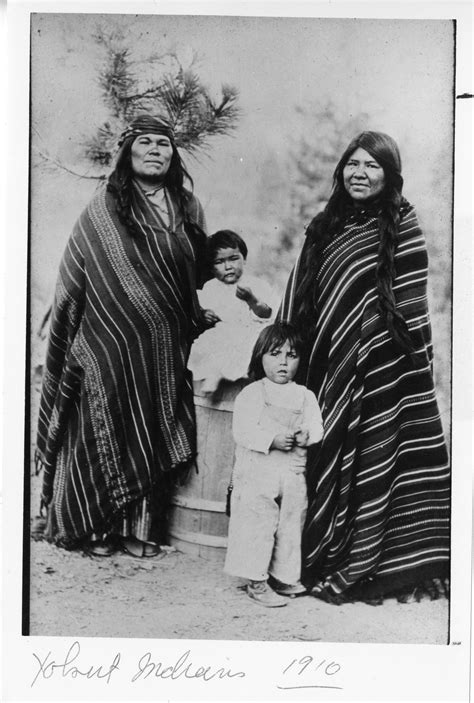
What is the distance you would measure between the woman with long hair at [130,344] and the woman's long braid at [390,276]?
379 millimetres

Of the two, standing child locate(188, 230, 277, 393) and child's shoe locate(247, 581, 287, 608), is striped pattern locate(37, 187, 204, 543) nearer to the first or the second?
standing child locate(188, 230, 277, 393)

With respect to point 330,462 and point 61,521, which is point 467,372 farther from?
point 61,521

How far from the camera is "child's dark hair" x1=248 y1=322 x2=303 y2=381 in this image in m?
1.56

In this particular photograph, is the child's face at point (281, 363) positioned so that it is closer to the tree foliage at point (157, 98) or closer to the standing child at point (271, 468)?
the standing child at point (271, 468)

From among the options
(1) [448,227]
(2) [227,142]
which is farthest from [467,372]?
(2) [227,142]

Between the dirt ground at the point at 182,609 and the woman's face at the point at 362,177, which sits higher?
the woman's face at the point at 362,177

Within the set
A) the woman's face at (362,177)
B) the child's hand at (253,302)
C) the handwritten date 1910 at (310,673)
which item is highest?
the woman's face at (362,177)

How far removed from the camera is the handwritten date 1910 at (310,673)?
60.9 inches

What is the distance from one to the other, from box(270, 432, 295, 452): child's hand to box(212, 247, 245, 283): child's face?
343 mm

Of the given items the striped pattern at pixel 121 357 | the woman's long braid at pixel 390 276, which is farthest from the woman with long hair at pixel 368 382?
the striped pattern at pixel 121 357

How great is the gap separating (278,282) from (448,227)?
0.38 m

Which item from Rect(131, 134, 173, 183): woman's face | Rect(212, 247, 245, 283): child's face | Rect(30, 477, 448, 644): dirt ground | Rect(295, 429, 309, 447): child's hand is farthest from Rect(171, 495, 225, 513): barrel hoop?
Rect(131, 134, 173, 183): woman's face

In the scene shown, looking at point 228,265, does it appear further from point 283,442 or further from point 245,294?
point 283,442

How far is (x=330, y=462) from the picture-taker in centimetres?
156
